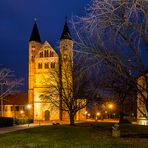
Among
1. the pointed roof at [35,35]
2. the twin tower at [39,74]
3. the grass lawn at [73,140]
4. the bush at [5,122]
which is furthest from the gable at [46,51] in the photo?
the grass lawn at [73,140]

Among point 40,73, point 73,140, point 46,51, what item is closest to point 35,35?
point 46,51

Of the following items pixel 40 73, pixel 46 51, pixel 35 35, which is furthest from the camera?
pixel 35 35

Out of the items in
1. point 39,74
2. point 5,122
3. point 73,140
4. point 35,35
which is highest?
point 35,35

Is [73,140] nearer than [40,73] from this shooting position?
Yes

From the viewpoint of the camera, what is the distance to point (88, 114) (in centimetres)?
9156

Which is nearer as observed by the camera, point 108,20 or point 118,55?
point 108,20

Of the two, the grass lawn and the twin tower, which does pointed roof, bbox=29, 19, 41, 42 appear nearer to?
the twin tower

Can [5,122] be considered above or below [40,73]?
below

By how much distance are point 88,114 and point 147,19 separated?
76651 mm

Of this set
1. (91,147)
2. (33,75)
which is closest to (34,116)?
(33,75)

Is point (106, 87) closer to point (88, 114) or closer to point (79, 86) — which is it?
point (79, 86)

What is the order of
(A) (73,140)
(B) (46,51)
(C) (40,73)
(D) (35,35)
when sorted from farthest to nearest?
(D) (35,35)
(B) (46,51)
(C) (40,73)
(A) (73,140)

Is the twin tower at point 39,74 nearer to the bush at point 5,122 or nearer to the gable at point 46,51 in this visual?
the gable at point 46,51

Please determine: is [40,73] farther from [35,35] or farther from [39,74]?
[35,35]
